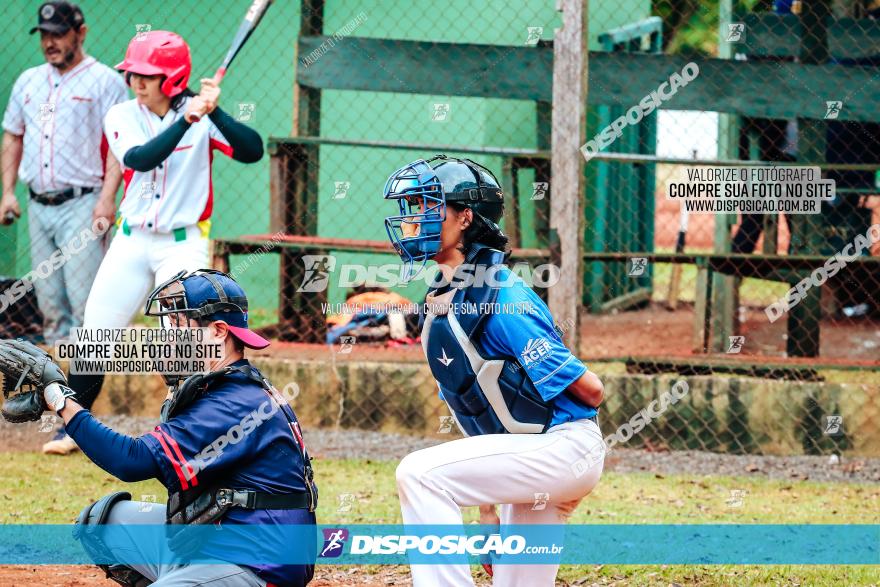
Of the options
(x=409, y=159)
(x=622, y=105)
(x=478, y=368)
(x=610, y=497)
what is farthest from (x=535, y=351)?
(x=409, y=159)

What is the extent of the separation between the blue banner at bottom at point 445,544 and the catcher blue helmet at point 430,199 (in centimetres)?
86

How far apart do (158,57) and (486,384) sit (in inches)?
122

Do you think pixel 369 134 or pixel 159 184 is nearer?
pixel 159 184

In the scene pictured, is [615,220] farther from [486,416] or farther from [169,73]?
[486,416]

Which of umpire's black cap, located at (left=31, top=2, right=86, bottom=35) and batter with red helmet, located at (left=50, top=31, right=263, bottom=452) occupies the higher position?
umpire's black cap, located at (left=31, top=2, right=86, bottom=35)

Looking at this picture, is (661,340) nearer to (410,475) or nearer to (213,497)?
(410,475)

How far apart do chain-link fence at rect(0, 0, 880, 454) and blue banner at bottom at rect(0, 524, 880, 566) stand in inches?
55.9

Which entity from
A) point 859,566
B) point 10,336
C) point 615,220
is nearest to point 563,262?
point 859,566

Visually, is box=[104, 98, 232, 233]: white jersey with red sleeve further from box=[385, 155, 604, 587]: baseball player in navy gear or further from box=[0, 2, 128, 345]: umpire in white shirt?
box=[385, 155, 604, 587]: baseball player in navy gear

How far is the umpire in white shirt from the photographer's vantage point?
24.3ft

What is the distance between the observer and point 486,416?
3.75m

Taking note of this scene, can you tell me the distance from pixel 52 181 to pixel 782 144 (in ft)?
18.1

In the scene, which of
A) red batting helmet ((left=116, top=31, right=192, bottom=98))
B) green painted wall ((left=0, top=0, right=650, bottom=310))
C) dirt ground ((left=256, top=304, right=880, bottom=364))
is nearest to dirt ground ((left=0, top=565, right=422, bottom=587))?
red batting helmet ((left=116, top=31, right=192, bottom=98))

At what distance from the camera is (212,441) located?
3.22m
